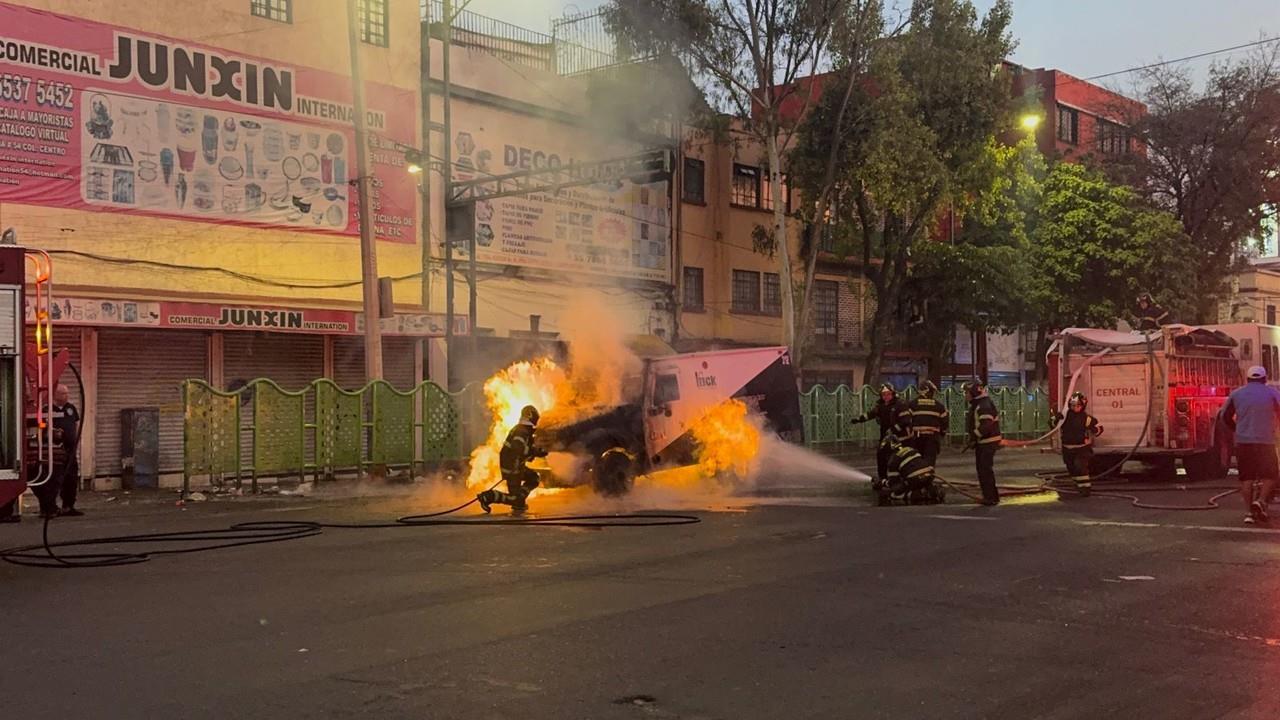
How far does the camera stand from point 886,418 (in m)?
15.8

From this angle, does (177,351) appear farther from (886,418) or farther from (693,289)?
(693,289)

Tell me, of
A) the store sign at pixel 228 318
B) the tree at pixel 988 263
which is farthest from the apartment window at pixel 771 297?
the store sign at pixel 228 318

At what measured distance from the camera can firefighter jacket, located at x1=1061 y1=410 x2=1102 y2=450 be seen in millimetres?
15164

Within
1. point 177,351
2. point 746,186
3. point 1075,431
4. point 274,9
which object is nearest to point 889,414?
point 1075,431

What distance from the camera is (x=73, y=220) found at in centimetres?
1792

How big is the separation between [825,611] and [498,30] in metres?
20.4

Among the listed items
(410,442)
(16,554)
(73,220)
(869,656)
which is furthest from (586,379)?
(869,656)

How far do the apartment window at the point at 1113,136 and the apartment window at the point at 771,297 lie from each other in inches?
560

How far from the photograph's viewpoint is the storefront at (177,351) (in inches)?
709

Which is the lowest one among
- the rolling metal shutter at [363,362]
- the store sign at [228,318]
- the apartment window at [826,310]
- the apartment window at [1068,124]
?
the rolling metal shutter at [363,362]

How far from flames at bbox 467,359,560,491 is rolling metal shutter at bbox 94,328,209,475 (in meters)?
5.70

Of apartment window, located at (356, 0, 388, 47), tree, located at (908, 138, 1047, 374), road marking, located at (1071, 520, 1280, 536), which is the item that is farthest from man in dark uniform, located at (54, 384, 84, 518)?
tree, located at (908, 138, 1047, 374)

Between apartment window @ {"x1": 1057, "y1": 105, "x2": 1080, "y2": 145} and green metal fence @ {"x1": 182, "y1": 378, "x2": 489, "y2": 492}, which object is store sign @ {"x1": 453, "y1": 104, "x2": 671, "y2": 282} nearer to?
green metal fence @ {"x1": 182, "y1": 378, "x2": 489, "y2": 492}

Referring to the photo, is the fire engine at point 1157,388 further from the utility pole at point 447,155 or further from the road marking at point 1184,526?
the utility pole at point 447,155
